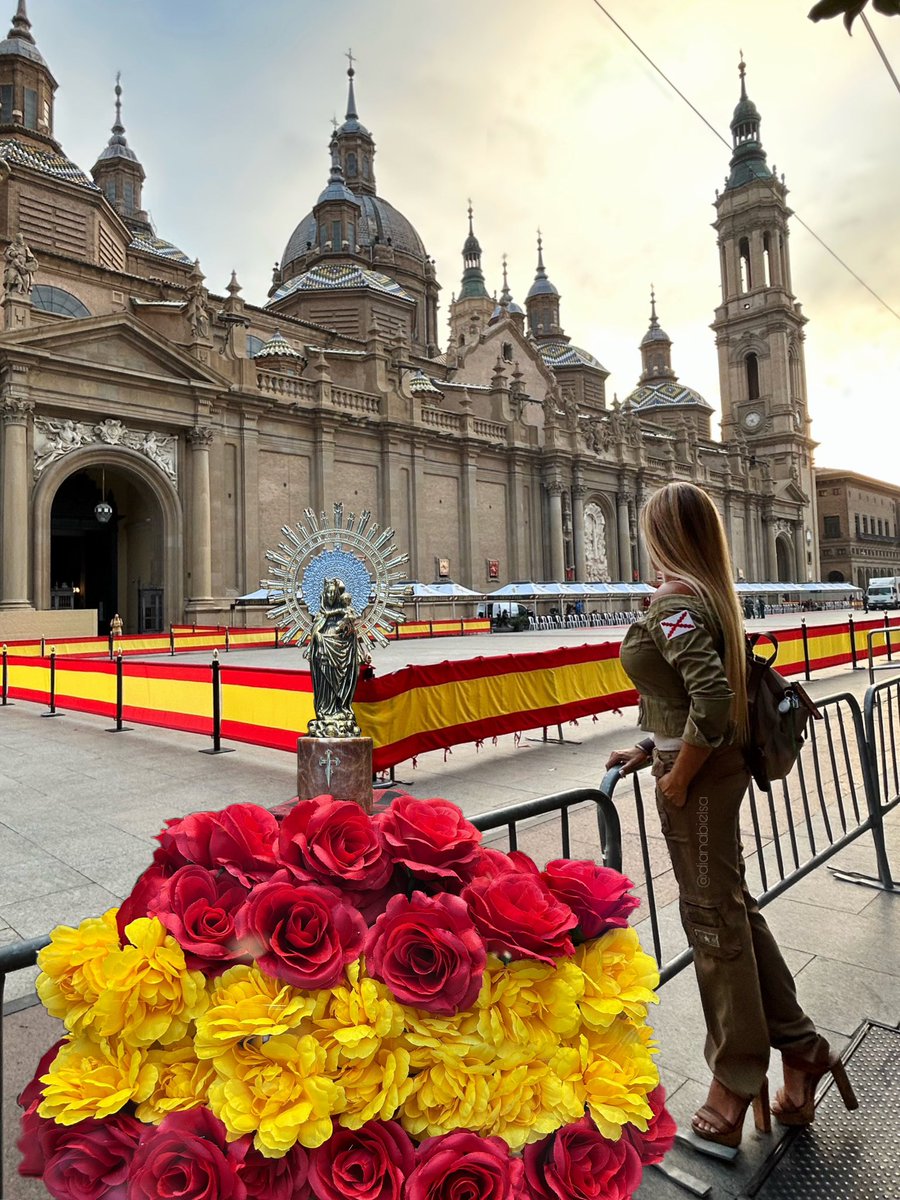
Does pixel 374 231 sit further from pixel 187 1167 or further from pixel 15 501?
pixel 187 1167

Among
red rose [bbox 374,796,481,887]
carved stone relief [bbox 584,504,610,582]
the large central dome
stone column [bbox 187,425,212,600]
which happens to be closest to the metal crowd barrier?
red rose [bbox 374,796,481,887]

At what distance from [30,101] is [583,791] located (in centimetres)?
4543

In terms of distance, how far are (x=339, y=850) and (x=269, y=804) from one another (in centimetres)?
552

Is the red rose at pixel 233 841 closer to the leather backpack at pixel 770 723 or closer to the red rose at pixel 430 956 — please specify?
the red rose at pixel 430 956

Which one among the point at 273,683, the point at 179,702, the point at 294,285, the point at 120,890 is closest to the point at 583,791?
the point at 120,890

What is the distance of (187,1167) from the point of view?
1180mm

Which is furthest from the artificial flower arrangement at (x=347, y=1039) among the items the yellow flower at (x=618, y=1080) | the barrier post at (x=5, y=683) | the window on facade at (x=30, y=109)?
the window on facade at (x=30, y=109)

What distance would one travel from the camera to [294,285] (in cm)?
4659

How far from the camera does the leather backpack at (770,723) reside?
8.22ft

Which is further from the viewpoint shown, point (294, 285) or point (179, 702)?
point (294, 285)

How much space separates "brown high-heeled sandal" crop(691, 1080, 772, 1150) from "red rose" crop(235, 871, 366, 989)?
186 cm

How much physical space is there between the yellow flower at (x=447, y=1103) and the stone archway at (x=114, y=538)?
28232 mm

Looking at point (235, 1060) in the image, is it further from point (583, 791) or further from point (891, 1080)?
point (891, 1080)

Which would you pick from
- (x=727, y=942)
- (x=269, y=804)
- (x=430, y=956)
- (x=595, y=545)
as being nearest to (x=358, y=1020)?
(x=430, y=956)
